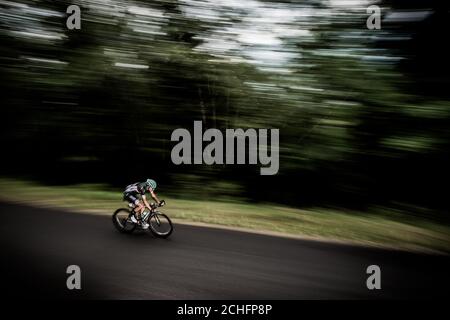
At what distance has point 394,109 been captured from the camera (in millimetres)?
5172

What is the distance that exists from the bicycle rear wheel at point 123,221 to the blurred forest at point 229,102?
1.06 metres

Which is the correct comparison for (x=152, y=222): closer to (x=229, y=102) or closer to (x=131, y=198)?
(x=131, y=198)

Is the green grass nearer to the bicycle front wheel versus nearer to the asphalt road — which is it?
the asphalt road

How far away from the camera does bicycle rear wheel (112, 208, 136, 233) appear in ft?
16.1

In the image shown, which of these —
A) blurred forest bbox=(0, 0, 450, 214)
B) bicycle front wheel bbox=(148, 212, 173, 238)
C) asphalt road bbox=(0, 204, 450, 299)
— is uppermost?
blurred forest bbox=(0, 0, 450, 214)

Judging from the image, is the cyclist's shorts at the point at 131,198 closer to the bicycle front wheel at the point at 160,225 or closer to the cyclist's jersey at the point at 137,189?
the cyclist's jersey at the point at 137,189

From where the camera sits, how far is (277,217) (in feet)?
18.3

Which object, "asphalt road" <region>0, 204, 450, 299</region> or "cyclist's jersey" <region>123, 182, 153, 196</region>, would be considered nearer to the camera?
"asphalt road" <region>0, 204, 450, 299</region>

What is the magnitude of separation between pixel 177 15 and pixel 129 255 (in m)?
3.87

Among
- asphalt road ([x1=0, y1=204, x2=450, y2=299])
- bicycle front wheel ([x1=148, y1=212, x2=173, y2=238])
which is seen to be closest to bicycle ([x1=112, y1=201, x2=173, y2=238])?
bicycle front wheel ([x1=148, y1=212, x2=173, y2=238])

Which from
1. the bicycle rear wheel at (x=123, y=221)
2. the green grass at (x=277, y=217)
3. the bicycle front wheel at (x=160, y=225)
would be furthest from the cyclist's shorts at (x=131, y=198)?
the green grass at (x=277, y=217)

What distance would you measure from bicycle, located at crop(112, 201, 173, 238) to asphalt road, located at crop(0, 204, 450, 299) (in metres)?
0.10

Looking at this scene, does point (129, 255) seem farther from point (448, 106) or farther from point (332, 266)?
point (448, 106)

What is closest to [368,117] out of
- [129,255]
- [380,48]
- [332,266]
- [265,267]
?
[380,48]
